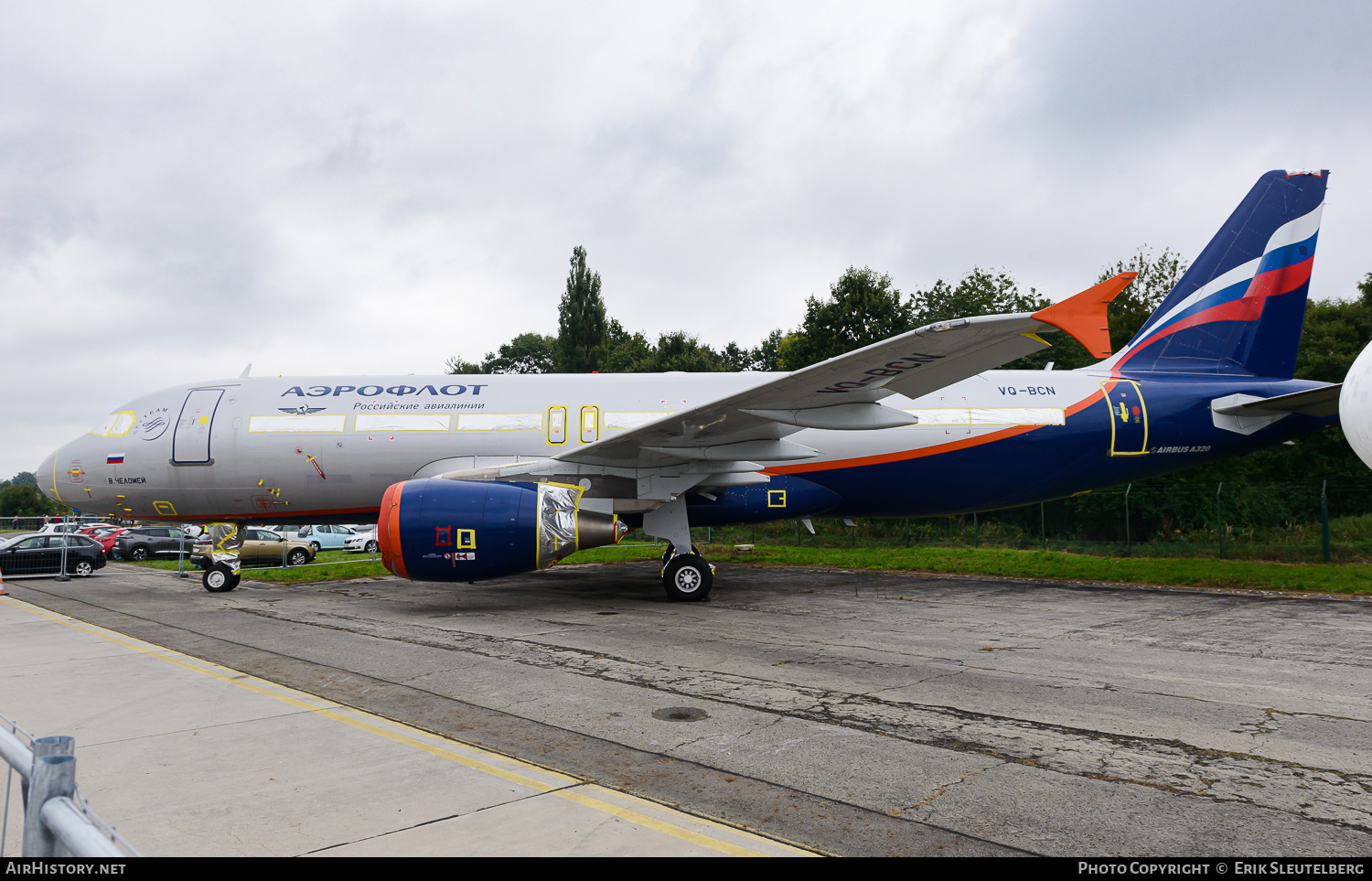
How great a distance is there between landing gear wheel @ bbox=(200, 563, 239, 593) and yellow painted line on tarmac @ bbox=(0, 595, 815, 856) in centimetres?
693

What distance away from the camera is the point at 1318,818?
3.65 metres

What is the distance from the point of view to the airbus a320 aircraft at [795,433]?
12.9 m

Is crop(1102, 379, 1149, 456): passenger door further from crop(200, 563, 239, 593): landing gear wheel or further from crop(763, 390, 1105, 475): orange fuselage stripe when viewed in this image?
crop(200, 563, 239, 593): landing gear wheel

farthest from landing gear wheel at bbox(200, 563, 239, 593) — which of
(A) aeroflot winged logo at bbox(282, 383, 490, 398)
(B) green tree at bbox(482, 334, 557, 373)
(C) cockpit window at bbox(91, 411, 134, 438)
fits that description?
(B) green tree at bbox(482, 334, 557, 373)

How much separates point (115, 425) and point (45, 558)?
8533mm

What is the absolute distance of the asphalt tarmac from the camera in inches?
146

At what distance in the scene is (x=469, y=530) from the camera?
10367mm

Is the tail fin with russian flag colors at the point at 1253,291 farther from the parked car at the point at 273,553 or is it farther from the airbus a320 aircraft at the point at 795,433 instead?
the parked car at the point at 273,553

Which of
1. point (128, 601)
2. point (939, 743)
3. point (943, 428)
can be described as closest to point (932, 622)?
point (943, 428)

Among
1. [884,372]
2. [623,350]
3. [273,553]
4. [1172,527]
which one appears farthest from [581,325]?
[884,372]

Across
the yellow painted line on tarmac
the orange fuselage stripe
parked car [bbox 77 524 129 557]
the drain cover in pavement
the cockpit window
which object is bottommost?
parked car [bbox 77 524 129 557]

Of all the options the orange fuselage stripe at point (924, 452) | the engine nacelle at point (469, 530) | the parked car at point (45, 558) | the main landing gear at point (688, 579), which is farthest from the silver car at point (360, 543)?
the orange fuselage stripe at point (924, 452)

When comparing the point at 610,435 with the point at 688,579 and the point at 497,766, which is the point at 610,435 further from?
the point at 497,766
